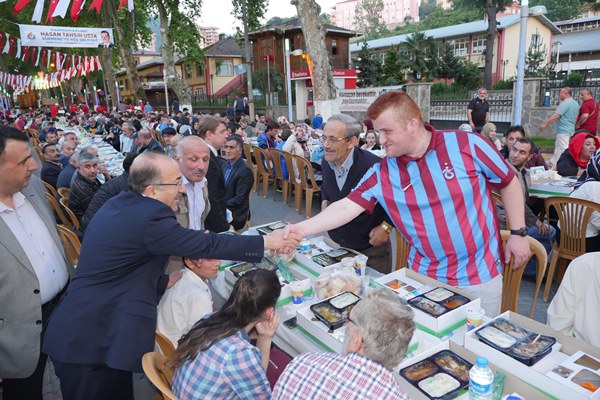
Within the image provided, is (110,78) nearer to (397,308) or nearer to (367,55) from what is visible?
(367,55)

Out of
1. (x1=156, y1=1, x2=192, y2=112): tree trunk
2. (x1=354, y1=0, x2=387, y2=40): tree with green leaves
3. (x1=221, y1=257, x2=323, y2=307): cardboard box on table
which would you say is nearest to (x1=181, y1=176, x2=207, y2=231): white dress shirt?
(x1=221, y1=257, x2=323, y2=307): cardboard box on table

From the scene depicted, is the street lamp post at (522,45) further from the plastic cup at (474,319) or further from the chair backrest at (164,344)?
the chair backrest at (164,344)

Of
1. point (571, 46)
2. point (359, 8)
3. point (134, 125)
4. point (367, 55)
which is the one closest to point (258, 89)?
point (367, 55)

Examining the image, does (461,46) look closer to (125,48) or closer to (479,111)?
(125,48)

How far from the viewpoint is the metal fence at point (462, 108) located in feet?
56.8

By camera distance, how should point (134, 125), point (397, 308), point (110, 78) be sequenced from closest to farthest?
point (397, 308) → point (134, 125) → point (110, 78)

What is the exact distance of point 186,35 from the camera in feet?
75.9

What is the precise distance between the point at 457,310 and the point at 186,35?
2430 cm

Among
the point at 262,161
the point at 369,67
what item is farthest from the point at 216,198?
the point at 369,67

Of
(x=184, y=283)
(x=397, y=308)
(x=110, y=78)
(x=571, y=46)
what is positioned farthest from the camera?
(x=571, y=46)

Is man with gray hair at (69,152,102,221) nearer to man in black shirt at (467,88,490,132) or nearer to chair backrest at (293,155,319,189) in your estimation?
chair backrest at (293,155,319,189)

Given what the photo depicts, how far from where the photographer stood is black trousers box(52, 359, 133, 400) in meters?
2.02

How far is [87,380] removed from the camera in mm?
2023

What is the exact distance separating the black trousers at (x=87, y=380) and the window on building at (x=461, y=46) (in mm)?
41587
